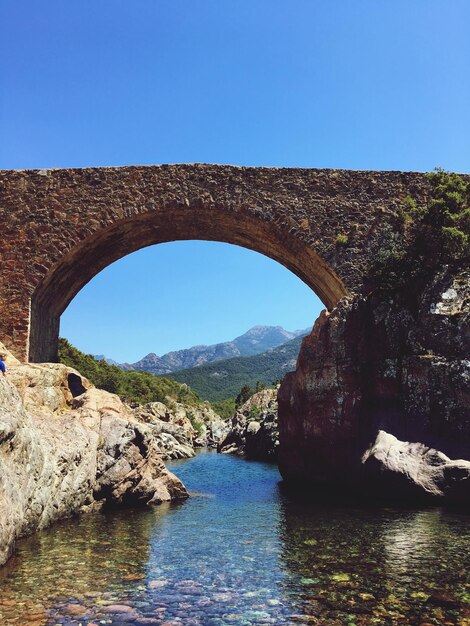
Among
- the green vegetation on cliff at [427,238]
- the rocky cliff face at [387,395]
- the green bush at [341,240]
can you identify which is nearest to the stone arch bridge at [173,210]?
the green bush at [341,240]

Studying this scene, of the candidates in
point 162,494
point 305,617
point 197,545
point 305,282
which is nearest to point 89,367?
point 305,282

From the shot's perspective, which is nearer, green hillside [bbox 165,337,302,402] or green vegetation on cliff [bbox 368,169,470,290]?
green vegetation on cliff [bbox 368,169,470,290]

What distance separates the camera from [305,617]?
14.8ft

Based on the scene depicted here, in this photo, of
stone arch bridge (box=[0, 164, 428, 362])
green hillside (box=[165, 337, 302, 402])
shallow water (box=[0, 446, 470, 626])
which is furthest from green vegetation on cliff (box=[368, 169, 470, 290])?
green hillside (box=[165, 337, 302, 402])

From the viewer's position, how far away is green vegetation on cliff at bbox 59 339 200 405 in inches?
1728

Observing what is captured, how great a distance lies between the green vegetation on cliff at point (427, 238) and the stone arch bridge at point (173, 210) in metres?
0.39

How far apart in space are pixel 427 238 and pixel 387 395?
4.31 metres

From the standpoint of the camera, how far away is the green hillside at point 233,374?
393 feet

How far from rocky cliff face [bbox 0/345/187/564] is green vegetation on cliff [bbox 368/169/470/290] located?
276 inches

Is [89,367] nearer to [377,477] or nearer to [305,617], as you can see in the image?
[377,477]

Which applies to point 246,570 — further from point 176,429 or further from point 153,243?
point 176,429

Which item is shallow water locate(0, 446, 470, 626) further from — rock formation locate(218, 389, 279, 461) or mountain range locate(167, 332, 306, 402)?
mountain range locate(167, 332, 306, 402)

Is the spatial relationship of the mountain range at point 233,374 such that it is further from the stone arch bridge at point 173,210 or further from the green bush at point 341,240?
the green bush at point 341,240

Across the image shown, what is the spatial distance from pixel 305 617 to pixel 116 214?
1188cm
